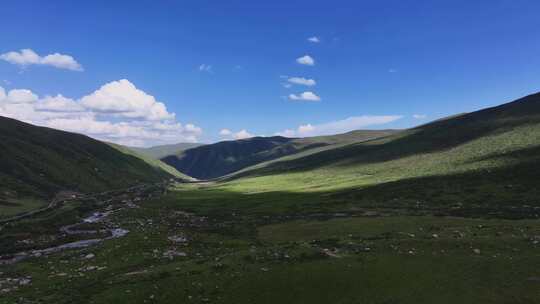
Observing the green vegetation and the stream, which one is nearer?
the green vegetation

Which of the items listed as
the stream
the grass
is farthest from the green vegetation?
the grass

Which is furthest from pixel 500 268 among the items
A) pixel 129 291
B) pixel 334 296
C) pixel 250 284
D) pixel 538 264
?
pixel 129 291

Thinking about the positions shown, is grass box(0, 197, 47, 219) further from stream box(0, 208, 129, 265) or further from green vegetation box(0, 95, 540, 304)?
stream box(0, 208, 129, 265)

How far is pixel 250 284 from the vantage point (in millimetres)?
30266

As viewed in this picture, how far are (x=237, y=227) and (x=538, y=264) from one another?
50198mm

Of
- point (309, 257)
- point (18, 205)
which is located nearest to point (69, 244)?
point (309, 257)

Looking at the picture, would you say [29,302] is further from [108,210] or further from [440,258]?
[108,210]

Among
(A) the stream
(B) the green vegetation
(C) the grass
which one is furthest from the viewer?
(C) the grass

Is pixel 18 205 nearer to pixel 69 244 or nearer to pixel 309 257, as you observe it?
pixel 69 244

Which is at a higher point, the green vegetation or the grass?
the grass

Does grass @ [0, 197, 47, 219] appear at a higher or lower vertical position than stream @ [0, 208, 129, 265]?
higher

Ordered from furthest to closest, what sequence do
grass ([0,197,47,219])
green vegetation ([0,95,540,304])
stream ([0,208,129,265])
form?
grass ([0,197,47,219]), stream ([0,208,129,265]), green vegetation ([0,95,540,304])

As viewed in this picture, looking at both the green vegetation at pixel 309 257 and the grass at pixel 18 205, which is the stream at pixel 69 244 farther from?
the grass at pixel 18 205

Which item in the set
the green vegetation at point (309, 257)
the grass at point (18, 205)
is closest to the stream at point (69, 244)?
the green vegetation at point (309, 257)
